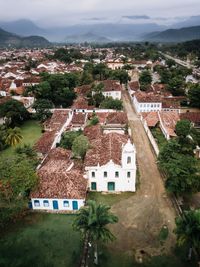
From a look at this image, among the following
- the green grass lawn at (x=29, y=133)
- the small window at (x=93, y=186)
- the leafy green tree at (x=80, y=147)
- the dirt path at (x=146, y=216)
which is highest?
the leafy green tree at (x=80, y=147)

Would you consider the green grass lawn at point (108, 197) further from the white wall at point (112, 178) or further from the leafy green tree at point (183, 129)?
the leafy green tree at point (183, 129)

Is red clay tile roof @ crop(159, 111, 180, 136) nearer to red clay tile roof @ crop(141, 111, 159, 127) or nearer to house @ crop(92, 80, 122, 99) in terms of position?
red clay tile roof @ crop(141, 111, 159, 127)

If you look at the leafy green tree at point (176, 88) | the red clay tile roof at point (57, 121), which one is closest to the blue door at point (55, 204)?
the red clay tile roof at point (57, 121)

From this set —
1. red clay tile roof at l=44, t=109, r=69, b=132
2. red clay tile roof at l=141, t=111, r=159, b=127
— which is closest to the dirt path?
red clay tile roof at l=141, t=111, r=159, b=127

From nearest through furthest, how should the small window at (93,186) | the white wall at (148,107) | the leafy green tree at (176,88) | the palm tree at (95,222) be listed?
the palm tree at (95,222) < the small window at (93,186) < the white wall at (148,107) < the leafy green tree at (176,88)

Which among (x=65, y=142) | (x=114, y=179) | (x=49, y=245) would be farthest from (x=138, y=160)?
(x=49, y=245)

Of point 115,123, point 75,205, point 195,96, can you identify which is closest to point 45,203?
point 75,205
